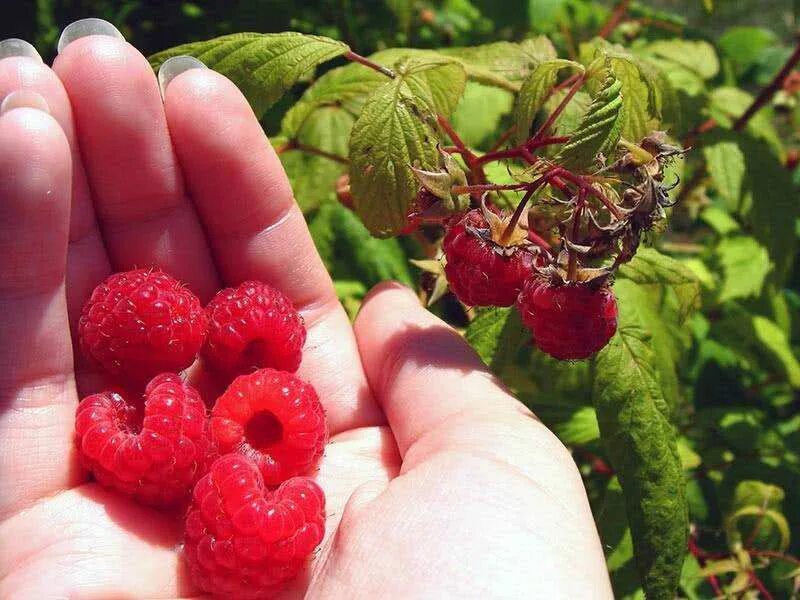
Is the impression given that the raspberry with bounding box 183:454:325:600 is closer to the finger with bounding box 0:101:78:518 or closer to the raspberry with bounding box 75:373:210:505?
the raspberry with bounding box 75:373:210:505

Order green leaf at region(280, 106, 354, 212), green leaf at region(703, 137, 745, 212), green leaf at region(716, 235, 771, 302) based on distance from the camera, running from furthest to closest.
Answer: green leaf at region(716, 235, 771, 302) < green leaf at region(703, 137, 745, 212) < green leaf at region(280, 106, 354, 212)

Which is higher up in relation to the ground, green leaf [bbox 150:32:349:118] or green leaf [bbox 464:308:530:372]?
green leaf [bbox 150:32:349:118]

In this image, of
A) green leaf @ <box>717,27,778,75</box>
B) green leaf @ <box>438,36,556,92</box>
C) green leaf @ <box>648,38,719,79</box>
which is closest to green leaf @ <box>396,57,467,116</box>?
green leaf @ <box>438,36,556,92</box>

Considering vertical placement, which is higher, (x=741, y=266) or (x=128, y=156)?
(x=128, y=156)

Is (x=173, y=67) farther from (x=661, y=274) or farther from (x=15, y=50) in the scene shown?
(x=661, y=274)

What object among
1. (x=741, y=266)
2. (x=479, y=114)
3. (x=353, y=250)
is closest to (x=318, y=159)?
(x=353, y=250)

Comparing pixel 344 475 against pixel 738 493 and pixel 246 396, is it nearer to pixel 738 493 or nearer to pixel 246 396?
pixel 246 396

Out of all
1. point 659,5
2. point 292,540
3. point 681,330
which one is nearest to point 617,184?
point 681,330
